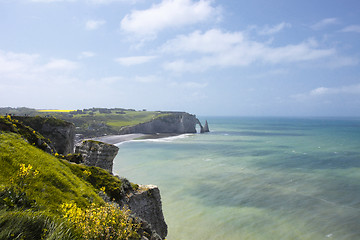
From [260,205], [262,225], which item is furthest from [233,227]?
[260,205]

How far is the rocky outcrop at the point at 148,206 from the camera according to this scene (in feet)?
59.3

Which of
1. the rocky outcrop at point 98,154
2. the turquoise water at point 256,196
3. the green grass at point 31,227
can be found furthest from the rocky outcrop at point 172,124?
the green grass at point 31,227

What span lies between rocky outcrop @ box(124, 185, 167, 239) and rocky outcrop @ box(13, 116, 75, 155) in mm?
16267

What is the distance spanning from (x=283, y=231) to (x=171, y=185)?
22.2 m

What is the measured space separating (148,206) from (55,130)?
18440 mm

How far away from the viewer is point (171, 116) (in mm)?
194875

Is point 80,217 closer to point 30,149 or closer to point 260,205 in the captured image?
point 30,149

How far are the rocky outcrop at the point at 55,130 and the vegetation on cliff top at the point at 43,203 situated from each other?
14.6 metres

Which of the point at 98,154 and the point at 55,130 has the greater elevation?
the point at 55,130

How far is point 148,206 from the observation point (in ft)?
62.7

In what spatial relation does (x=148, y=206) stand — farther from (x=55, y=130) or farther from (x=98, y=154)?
(x=55, y=130)

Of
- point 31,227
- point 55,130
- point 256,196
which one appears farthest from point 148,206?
point 256,196

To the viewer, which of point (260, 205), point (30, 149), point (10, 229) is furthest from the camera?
A: point (260, 205)

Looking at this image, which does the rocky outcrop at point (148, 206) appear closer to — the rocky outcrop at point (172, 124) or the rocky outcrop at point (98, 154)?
the rocky outcrop at point (98, 154)
